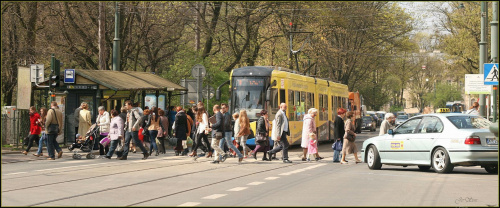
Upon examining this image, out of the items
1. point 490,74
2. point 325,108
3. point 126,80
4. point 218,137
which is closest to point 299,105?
point 325,108

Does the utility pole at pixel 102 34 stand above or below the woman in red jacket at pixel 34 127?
above

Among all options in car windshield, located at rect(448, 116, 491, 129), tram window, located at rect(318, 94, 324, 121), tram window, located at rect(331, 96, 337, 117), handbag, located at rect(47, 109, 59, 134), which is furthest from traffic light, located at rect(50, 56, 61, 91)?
tram window, located at rect(331, 96, 337, 117)

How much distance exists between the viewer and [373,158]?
20281 mm

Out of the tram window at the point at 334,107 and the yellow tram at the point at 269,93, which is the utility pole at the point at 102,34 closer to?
the yellow tram at the point at 269,93

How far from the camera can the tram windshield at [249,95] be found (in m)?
29.5

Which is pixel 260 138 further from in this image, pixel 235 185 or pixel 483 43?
pixel 483 43

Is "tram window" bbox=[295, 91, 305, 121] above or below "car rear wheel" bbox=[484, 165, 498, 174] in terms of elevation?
above

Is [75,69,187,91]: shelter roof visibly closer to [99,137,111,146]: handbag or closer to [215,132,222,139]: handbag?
[99,137,111,146]: handbag

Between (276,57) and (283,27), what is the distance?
3.40 m

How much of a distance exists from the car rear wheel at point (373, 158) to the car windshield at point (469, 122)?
7.65 feet

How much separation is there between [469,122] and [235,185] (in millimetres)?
5891

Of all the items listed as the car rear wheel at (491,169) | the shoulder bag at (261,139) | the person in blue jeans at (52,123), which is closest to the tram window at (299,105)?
the shoulder bag at (261,139)

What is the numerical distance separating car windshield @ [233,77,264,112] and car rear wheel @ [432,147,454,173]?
11.5 meters

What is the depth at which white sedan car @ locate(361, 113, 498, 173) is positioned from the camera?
57.6 ft
